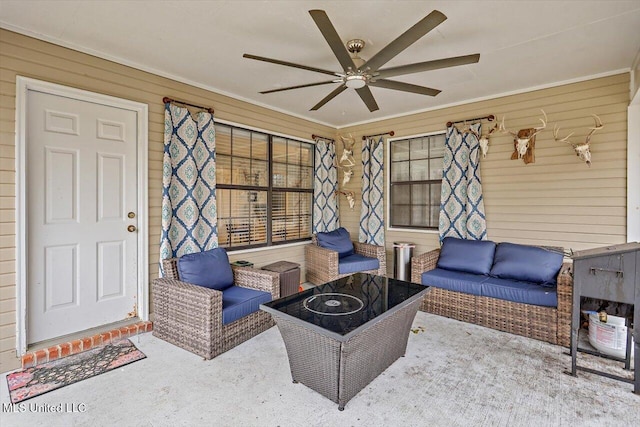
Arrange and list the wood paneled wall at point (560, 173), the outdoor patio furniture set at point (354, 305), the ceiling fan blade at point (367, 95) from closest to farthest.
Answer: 1. the outdoor patio furniture set at point (354, 305)
2. the ceiling fan blade at point (367, 95)
3. the wood paneled wall at point (560, 173)

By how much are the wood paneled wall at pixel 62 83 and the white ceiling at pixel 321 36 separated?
0.35 ft

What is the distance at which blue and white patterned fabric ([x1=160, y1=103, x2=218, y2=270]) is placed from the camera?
10.9ft

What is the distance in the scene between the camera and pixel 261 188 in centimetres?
455

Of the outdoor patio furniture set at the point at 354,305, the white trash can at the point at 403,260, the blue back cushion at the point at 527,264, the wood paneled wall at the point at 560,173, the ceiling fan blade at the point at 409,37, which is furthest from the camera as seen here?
the white trash can at the point at 403,260

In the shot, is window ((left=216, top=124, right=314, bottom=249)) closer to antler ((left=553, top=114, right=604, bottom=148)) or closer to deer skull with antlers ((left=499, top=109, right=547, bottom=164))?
deer skull with antlers ((left=499, top=109, right=547, bottom=164))

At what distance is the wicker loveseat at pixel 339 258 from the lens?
439 cm

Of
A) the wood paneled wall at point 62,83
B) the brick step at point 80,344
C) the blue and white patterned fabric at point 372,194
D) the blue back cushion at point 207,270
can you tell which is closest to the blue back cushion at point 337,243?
the blue and white patterned fabric at point 372,194

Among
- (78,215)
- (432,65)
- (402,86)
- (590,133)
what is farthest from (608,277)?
(78,215)

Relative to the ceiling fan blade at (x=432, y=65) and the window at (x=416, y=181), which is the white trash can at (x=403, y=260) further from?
the ceiling fan blade at (x=432, y=65)

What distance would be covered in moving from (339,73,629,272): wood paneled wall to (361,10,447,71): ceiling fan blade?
2.60 meters

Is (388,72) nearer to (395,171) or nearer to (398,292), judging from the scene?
(398,292)

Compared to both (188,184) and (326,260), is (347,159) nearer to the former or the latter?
(326,260)

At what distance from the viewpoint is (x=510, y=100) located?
3936 mm

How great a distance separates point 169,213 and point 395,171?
344 cm
